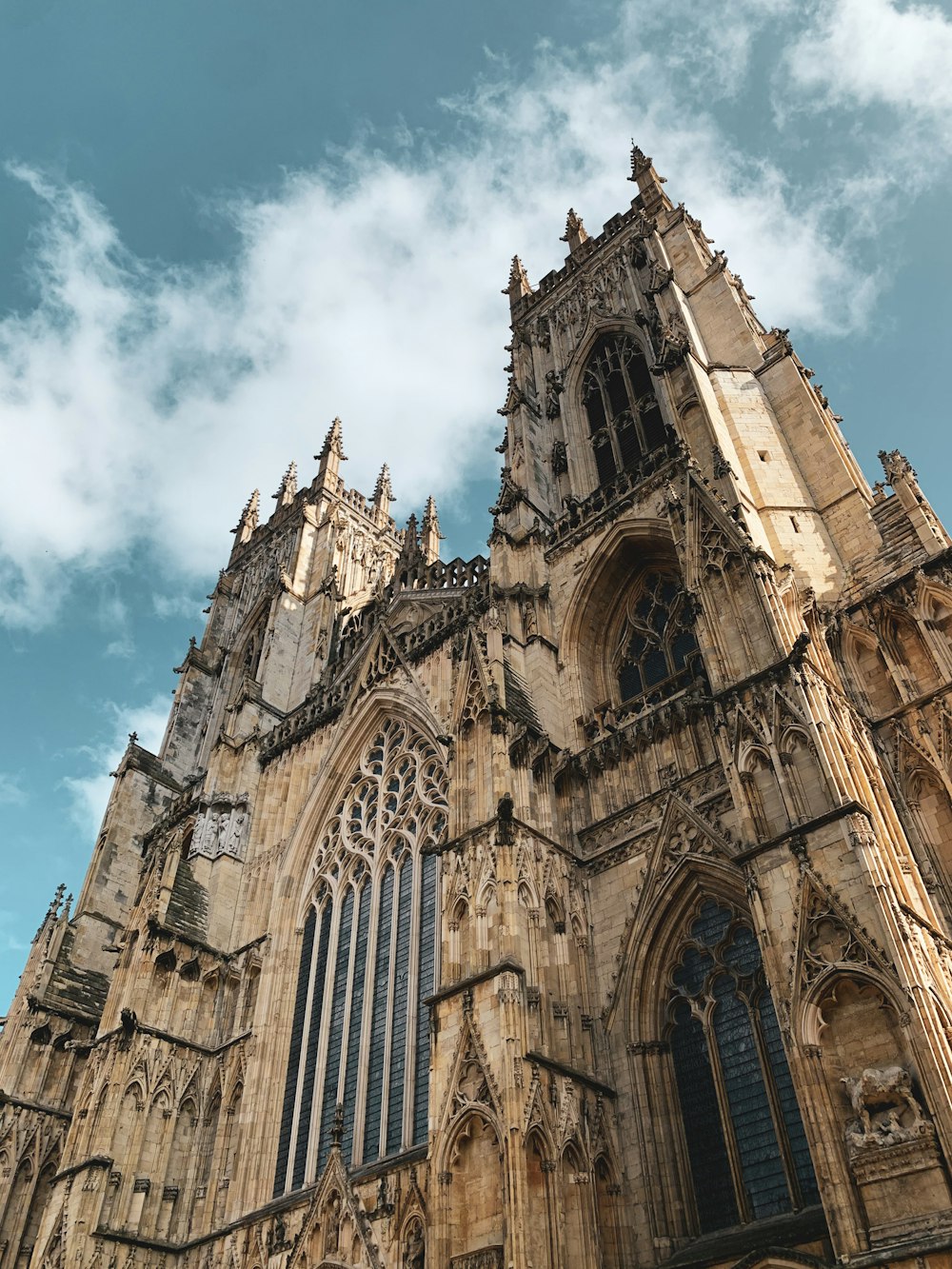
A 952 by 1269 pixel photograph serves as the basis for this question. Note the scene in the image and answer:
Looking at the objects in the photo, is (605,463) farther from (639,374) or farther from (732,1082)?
(732,1082)

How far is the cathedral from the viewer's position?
9586 millimetres

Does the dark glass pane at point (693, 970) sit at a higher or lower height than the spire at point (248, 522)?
lower

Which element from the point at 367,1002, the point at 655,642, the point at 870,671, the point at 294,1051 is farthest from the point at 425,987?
the point at 870,671

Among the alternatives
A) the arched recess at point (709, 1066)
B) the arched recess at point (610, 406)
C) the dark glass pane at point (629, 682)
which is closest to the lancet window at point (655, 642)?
the dark glass pane at point (629, 682)

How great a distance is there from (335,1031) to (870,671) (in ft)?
31.8

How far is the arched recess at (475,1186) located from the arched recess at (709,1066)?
1.75 m

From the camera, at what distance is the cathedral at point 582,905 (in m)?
9.59

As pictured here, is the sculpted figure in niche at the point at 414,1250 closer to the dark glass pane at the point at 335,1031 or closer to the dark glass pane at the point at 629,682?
the dark glass pane at the point at 335,1031

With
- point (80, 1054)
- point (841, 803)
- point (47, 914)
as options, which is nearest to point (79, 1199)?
point (80, 1054)

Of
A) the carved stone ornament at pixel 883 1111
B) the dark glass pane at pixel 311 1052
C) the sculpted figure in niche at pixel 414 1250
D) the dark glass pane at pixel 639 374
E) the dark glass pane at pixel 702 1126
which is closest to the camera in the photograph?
the carved stone ornament at pixel 883 1111

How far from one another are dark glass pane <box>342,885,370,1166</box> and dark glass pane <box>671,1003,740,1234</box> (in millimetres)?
5338

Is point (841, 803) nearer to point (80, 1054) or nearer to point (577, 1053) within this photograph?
point (577, 1053)

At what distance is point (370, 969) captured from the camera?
1591cm

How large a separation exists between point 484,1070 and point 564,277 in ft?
69.6
